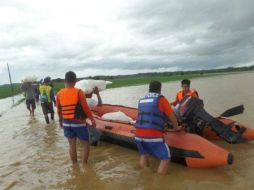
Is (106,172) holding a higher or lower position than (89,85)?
lower

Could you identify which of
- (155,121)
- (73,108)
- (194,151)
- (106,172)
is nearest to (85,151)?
(106,172)

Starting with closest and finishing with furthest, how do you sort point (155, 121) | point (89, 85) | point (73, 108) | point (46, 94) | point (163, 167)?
point (155, 121) → point (163, 167) → point (73, 108) → point (89, 85) → point (46, 94)

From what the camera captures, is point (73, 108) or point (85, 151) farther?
point (85, 151)

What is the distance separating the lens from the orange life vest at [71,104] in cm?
653

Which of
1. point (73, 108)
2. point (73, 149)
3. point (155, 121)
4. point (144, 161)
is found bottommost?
point (144, 161)

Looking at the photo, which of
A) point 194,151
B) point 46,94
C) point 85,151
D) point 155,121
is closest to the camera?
point 155,121

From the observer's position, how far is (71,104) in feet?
21.5

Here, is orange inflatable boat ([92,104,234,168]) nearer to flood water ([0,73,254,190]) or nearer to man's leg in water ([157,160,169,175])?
flood water ([0,73,254,190])

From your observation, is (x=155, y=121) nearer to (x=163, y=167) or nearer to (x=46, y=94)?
(x=163, y=167)

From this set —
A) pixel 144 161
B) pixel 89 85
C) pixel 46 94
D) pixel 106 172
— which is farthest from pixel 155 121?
pixel 46 94

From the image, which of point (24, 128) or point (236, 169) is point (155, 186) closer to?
point (236, 169)

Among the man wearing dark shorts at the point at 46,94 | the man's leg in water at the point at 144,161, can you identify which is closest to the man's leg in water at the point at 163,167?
the man's leg in water at the point at 144,161

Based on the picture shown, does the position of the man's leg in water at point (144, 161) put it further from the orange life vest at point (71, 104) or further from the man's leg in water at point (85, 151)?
the orange life vest at point (71, 104)

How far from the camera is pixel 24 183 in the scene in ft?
20.6
